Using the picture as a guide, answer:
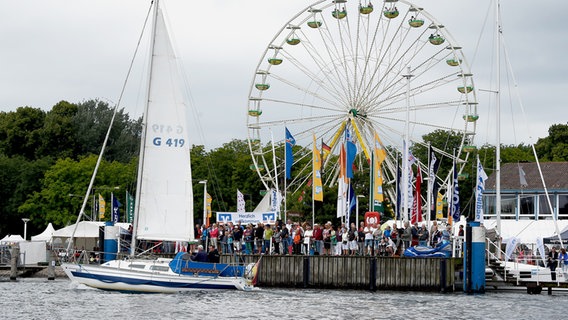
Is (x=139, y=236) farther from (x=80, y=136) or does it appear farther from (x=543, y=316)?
(x=80, y=136)

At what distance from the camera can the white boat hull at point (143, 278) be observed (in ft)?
158

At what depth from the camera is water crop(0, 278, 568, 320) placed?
4172cm

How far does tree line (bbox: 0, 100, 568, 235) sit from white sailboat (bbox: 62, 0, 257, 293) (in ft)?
Answer: 169

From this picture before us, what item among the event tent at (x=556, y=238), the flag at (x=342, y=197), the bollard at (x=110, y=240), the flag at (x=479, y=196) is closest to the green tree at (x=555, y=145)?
the event tent at (x=556, y=238)

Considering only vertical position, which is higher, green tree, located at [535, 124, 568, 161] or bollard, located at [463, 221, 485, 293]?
green tree, located at [535, 124, 568, 161]

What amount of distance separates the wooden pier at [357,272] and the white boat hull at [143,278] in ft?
23.0

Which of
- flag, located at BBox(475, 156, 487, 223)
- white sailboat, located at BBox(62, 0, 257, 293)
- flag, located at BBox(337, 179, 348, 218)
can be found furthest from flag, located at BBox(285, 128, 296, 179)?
white sailboat, located at BBox(62, 0, 257, 293)

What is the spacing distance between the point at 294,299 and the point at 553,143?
8075 cm

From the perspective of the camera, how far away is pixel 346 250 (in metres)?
55.6

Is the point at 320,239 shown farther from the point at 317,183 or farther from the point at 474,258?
the point at 474,258

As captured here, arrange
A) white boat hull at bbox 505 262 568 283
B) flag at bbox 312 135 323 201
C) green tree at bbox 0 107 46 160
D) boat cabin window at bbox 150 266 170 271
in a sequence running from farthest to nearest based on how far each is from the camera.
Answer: green tree at bbox 0 107 46 160, flag at bbox 312 135 323 201, white boat hull at bbox 505 262 568 283, boat cabin window at bbox 150 266 170 271

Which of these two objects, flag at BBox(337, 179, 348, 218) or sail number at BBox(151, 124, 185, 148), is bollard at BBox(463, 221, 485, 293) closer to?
flag at BBox(337, 179, 348, 218)

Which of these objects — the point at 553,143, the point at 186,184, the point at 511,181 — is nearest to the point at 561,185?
the point at 511,181

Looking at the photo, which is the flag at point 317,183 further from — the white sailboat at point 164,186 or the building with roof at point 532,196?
the building with roof at point 532,196
